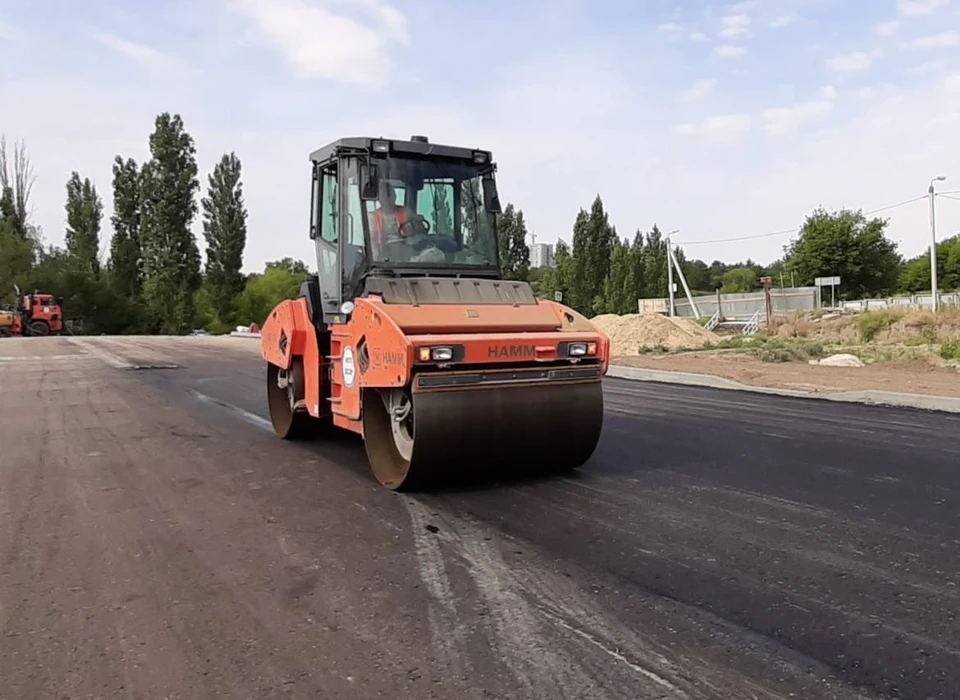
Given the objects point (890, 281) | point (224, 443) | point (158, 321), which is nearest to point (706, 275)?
point (890, 281)

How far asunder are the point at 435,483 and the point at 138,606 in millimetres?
2401

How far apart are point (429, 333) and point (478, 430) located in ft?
2.46

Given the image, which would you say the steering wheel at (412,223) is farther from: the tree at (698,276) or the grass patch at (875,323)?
the tree at (698,276)

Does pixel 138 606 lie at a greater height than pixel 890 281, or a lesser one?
lesser

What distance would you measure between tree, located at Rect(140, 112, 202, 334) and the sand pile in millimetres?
35376

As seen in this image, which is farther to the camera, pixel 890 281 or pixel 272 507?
pixel 890 281

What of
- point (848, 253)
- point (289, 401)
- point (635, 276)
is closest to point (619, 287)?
point (635, 276)

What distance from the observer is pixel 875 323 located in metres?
24.4

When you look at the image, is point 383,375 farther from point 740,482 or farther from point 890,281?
point 890,281

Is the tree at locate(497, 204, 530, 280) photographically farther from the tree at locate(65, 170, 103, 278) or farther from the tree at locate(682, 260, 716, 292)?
the tree at locate(682, 260, 716, 292)

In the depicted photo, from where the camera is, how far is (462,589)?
3941 millimetres

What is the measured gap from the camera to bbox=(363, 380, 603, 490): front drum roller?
5418 mm

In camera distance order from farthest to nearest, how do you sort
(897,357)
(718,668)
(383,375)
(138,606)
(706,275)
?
(706,275)
(897,357)
(383,375)
(138,606)
(718,668)

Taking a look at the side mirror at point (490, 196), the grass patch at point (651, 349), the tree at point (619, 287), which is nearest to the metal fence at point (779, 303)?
the tree at point (619, 287)
